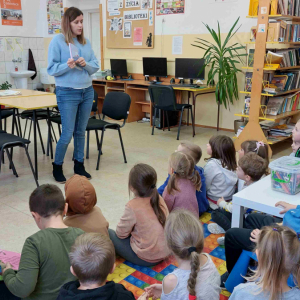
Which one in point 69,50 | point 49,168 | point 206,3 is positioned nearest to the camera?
point 69,50

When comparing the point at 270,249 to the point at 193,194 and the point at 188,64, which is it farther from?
the point at 188,64

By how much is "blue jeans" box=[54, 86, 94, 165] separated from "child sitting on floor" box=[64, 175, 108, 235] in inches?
58.2

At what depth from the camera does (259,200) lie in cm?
175

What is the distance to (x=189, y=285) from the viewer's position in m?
1.27

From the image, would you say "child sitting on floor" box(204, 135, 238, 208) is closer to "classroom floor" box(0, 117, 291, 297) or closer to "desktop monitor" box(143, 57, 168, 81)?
"classroom floor" box(0, 117, 291, 297)

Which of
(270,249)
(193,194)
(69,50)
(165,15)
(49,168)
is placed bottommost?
(49,168)

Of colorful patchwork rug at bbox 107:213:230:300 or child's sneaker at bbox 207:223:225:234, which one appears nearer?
colorful patchwork rug at bbox 107:213:230:300

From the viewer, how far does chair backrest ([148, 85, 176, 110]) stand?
524 cm

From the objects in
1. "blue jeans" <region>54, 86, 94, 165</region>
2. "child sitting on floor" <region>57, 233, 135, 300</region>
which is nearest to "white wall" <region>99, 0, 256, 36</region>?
"blue jeans" <region>54, 86, 94, 165</region>

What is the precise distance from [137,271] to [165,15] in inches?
196

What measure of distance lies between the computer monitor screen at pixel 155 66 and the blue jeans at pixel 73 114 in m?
2.97

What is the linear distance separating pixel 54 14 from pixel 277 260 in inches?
308

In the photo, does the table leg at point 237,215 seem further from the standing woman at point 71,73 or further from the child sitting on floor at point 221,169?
the standing woman at point 71,73

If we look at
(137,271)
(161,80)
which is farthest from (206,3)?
(137,271)
